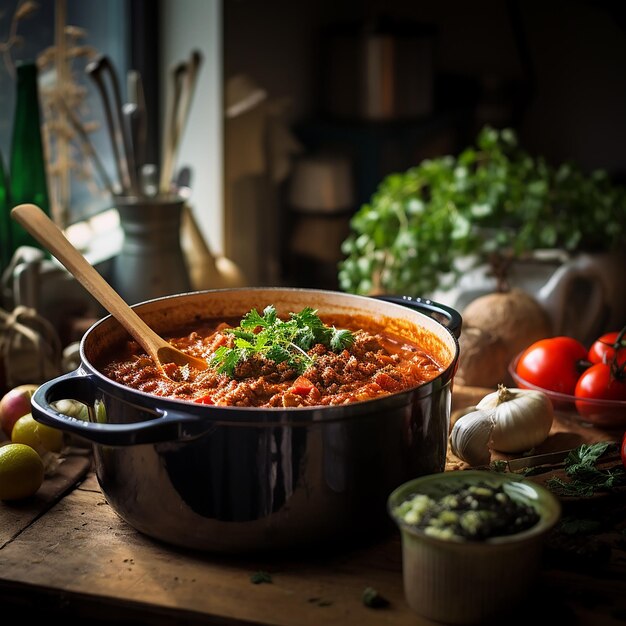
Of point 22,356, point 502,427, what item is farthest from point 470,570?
point 22,356

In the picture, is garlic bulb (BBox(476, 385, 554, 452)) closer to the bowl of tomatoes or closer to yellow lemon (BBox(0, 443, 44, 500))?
the bowl of tomatoes

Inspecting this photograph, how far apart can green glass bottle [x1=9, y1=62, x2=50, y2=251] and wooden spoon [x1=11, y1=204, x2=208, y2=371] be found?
86 cm

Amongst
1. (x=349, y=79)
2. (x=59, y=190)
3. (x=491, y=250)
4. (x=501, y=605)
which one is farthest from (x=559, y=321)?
(x=349, y=79)

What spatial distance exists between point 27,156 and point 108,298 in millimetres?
992

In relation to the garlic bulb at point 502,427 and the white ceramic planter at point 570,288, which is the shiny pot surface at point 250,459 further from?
the white ceramic planter at point 570,288

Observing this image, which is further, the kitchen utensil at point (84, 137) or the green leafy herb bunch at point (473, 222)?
the green leafy herb bunch at point (473, 222)

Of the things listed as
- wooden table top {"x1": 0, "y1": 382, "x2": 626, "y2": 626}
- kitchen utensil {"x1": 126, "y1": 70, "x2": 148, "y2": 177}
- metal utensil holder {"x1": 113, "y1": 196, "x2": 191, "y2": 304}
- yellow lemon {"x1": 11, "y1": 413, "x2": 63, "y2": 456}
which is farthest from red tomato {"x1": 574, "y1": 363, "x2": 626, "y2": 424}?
kitchen utensil {"x1": 126, "y1": 70, "x2": 148, "y2": 177}

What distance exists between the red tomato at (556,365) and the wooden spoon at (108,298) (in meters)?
0.65

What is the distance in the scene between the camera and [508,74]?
15.7 ft

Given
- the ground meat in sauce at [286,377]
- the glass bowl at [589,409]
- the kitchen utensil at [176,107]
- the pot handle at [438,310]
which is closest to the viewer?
the ground meat in sauce at [286,377]

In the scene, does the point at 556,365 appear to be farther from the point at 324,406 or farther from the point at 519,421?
the point at 324,406

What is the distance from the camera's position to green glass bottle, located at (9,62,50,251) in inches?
86.7

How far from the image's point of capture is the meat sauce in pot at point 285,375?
1.32m

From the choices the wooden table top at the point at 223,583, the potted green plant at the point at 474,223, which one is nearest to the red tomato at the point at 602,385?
the wooden table top at the point at 223,583
